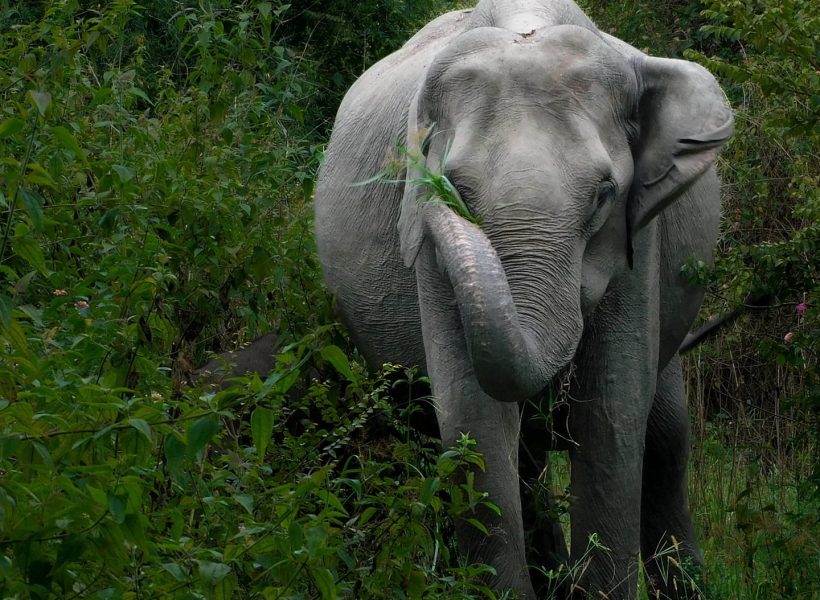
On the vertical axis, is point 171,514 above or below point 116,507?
below

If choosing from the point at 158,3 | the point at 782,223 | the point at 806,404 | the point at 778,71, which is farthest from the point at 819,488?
the point at 158,3

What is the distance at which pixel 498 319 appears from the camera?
449cm

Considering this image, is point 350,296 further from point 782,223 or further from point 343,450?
point 782,223

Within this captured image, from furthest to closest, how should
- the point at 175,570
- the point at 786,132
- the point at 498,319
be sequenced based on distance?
the point at 786,132
the point at 498,319
the point at 175,570

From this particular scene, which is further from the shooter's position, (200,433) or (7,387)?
(7,387)

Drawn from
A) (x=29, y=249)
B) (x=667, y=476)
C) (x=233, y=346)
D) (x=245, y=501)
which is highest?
(x=29, y=249)

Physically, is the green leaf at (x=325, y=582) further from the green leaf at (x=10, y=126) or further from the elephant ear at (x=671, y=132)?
the elephant ear at (x=671, y=132)

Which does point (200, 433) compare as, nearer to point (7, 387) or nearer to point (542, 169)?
point (7, 387)

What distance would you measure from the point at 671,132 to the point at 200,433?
2.78 metres

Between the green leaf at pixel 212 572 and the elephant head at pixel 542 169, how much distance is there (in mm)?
1399

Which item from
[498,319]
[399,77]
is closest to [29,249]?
[498,319]

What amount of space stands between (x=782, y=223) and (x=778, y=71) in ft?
8.75

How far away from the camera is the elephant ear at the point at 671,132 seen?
541 cm

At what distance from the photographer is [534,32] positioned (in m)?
5.36
